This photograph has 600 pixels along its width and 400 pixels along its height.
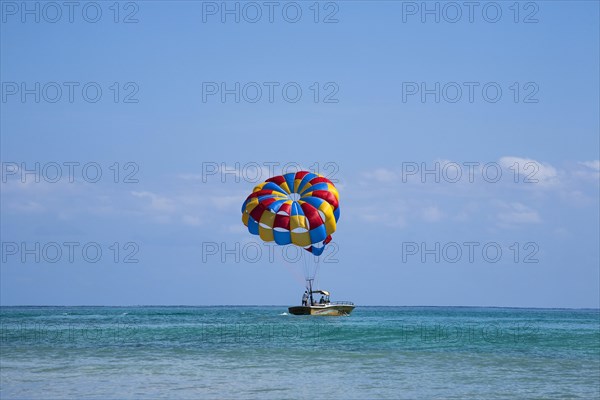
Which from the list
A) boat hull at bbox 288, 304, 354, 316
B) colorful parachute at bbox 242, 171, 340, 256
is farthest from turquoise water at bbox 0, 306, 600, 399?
boat hull at bbox 288, 304, 354, 316

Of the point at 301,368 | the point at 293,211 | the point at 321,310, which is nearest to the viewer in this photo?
the point at 301,368

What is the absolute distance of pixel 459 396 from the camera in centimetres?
1581

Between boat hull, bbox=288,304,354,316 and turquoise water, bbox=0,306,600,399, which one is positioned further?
boat hull, bbox=288,304,354,316

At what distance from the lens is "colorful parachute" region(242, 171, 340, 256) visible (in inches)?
1374

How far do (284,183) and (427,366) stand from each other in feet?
57.7

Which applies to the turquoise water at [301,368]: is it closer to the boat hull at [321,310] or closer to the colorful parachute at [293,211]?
the colorful parachute at [293,211]

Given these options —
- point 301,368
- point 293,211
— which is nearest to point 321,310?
point 293,211

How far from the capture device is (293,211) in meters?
34.9

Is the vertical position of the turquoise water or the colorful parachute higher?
the colorful parachute

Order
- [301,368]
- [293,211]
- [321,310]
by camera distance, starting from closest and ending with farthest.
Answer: [301,368], [293,211], [321,310]

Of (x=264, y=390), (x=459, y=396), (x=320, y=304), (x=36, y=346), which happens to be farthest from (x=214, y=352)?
(x=320, y=304)

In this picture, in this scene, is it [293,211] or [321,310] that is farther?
[321,310]

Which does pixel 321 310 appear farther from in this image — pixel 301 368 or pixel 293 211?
pixel 301 368

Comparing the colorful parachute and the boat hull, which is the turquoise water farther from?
the boat hull
